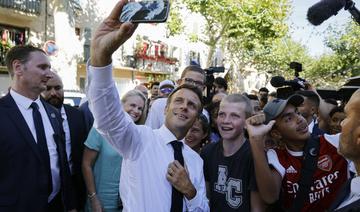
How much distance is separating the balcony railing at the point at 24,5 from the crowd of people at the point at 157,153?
550 inches

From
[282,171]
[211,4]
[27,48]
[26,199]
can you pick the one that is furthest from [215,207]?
[211,4]

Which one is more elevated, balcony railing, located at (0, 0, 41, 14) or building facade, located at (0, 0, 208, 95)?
balcony railing, located at (0, 0, 41, 14)

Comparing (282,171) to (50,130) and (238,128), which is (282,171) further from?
(50,130)

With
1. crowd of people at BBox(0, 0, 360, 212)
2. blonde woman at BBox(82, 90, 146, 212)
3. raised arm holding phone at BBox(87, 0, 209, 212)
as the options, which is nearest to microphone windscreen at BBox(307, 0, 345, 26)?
crowd of people at BBox(0, 0, 360, 212)

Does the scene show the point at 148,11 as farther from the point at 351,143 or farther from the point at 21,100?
the point at 21,100

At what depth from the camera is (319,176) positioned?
9.79 ft

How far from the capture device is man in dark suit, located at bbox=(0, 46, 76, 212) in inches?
122

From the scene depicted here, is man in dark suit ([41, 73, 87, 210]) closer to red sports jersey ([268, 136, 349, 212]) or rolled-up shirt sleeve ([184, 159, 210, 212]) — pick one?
rolled-up shirt sleeve ([184, 159, 210, 212])

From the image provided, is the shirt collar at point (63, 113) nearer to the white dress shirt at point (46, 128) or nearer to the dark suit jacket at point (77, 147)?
the dark suit jacket at point (77, 147)

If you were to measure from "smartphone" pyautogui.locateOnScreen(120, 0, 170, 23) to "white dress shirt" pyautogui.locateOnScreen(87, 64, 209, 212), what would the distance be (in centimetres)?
40

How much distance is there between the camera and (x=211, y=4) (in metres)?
21.7

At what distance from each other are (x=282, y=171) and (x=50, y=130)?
1891mm

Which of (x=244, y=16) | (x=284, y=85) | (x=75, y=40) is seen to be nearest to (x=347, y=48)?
(x=244, y=16)

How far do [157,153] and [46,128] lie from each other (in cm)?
132
